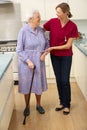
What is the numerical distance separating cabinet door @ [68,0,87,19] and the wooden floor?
159 cm

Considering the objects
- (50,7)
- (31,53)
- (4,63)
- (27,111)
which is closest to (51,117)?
(27,111)

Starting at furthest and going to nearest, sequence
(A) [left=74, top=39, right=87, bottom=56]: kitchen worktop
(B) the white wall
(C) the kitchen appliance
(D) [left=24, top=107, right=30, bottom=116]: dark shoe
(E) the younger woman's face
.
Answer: (B) the white wall, (C) the kitchen appliance, (A) [left=74, top=39, right=87, bottom=56]: kitchen worktop, (D) [left=24, top=107, right=30, bottom=116]: dark shoe, (E) the younger woman's face

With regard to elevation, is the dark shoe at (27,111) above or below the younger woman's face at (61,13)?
below

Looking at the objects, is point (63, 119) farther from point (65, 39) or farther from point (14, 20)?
point (14, 20)

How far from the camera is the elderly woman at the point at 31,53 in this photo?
3049 mm

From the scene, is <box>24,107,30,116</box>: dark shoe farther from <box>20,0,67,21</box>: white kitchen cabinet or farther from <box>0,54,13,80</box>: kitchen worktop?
<box>20,0,67,21</box>: white kitchen cabinet

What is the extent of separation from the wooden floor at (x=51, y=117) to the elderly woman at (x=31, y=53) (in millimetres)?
338

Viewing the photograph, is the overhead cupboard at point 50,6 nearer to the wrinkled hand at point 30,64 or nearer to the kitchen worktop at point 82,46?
the kitchen worktop at point 82,46

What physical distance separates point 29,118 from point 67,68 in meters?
0.80

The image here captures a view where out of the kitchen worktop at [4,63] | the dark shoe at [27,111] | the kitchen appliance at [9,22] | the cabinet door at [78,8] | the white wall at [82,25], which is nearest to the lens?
the kitchen worktop at [4,63]

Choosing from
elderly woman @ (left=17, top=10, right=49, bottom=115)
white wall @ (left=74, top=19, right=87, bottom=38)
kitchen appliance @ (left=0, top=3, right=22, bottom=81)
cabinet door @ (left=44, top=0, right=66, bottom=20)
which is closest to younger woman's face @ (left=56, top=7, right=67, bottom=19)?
elderly woman @ (left=17, top=10, right=49, bottom=115)

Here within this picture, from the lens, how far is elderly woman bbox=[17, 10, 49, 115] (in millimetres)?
3049

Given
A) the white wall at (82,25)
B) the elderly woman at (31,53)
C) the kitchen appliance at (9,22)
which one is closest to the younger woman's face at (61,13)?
the elderly woman at (31,53)

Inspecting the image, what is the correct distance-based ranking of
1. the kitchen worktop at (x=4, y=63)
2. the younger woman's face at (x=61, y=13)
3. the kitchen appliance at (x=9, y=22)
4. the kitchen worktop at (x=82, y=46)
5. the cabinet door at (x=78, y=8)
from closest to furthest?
the kitchen worktop at (x=4, y=63) < the younger woman's face at (x=61, y=13) < the kitchen worktop at (x=82, y=46) < the cabinet door at (x=78, y=8) < the kitchen appliance at (x=9, y=22)
